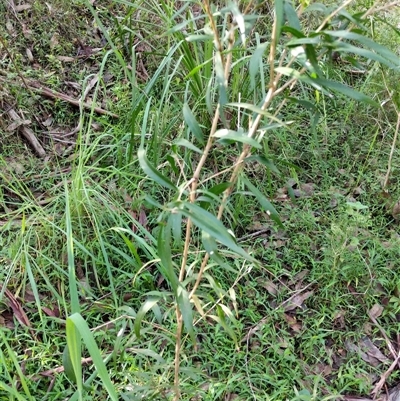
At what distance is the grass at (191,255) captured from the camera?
1.55m

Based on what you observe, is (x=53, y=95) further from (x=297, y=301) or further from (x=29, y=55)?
(x=297, y=301)

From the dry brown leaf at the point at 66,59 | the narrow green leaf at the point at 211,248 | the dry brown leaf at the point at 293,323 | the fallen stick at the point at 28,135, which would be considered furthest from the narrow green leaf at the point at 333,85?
the dry brown leaf at the point at 66,59

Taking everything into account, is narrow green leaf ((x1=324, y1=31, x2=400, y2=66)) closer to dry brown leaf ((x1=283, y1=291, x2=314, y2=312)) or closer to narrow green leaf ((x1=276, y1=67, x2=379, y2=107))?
narrow green leaf ((x1=276, y1=67, x2=379, y2=107))

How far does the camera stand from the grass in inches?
60.9

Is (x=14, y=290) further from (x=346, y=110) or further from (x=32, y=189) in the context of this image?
(x=346, y=110)

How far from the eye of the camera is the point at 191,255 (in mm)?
1939

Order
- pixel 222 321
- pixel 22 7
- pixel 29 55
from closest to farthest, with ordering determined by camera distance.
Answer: pixel 222 321 < pixel 29 55 < pixel 22 7

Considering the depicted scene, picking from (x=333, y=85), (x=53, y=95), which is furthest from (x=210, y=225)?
(x=53, y=95)

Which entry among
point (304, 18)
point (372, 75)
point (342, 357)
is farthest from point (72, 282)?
point (304, 18)

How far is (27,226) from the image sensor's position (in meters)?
1.88

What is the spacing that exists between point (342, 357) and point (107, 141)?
1437 millimetres

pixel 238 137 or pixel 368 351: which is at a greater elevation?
pixel 238 137

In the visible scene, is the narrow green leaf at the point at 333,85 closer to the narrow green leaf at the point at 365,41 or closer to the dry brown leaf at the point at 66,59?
the narrow green leaf at the point at 365,41

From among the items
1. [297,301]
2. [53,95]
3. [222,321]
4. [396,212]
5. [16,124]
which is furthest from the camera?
[53,95]
